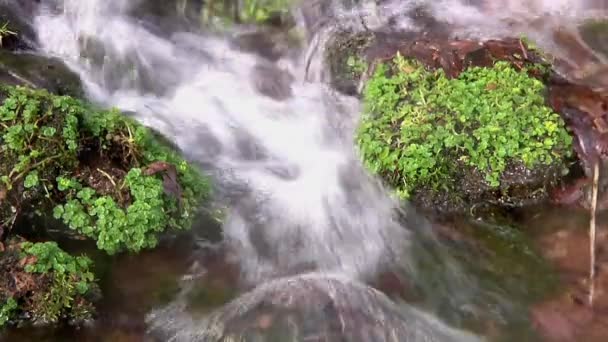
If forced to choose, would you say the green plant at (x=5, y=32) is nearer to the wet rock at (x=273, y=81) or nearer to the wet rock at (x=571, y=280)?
the wet rock at (x=273, y=81)

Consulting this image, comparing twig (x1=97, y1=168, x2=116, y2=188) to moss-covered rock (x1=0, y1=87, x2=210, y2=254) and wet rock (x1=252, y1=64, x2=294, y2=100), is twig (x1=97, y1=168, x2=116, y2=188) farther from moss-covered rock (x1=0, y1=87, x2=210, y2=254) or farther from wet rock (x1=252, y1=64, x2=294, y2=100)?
wet rock (x1=252, y1=64, x2=294, y2=100)

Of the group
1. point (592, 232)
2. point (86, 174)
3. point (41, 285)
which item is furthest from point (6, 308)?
point (592, 232)

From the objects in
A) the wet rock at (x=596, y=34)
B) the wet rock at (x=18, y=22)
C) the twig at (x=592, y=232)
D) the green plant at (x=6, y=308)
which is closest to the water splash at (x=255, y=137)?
the wet rock at (x=18, y=22)

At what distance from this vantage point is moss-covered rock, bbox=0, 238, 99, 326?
4.40m

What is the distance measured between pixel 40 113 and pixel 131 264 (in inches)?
54.0

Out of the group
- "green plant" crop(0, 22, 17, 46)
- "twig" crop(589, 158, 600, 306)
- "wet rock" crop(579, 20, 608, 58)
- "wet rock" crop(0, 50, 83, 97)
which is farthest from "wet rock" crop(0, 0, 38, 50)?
"wet rock" crop(579, 20, 608, 58)

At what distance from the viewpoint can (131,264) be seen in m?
5.00

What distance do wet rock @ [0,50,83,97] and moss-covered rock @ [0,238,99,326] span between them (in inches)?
78.8

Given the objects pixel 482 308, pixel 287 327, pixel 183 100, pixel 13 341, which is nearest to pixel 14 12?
pixel 183 100

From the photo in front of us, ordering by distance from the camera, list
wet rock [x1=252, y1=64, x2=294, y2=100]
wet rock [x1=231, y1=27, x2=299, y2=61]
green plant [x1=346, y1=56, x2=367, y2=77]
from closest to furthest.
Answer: green plant [x1=346, y1=56, x2=367, y2=77]
wet rock [x1=252, y1=64, x2=294, y2=100]
wet rock [x1=231, y1=27, x2=299, y2=61]

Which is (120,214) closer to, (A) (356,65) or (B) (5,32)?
(A) (356,65)

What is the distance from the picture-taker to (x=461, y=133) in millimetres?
5453

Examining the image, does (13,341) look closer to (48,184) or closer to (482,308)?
(48,184)

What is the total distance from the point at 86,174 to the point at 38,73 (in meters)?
1.76
